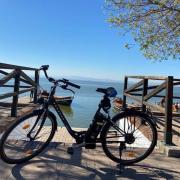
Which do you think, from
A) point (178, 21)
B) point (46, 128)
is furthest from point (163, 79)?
point (178, 21)

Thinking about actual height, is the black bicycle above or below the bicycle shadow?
above

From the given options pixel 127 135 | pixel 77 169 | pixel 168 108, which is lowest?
pixel 77 169

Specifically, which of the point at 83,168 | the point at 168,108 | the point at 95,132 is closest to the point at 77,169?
the point at 83,168

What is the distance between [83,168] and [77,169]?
9cm

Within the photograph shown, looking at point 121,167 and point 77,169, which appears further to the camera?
point 121,167

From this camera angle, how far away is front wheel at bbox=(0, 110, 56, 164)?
4.70 m

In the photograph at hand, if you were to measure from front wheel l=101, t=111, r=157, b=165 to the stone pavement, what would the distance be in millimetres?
122

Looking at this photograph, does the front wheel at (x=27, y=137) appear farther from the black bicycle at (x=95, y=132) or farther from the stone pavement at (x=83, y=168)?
the stone pavement at (x=83, y=168)

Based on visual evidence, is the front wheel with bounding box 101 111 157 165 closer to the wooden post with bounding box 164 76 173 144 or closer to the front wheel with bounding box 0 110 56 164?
the front wheel with bounding box 0 110 56 164

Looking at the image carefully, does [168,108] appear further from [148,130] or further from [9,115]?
[9,115]

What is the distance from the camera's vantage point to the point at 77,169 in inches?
187

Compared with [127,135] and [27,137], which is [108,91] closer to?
[127,135]

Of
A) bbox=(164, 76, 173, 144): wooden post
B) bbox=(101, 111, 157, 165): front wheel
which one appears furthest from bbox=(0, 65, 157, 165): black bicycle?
bbox=(164, 76, 173, 144): wooden post

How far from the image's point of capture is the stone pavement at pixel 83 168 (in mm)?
4457
